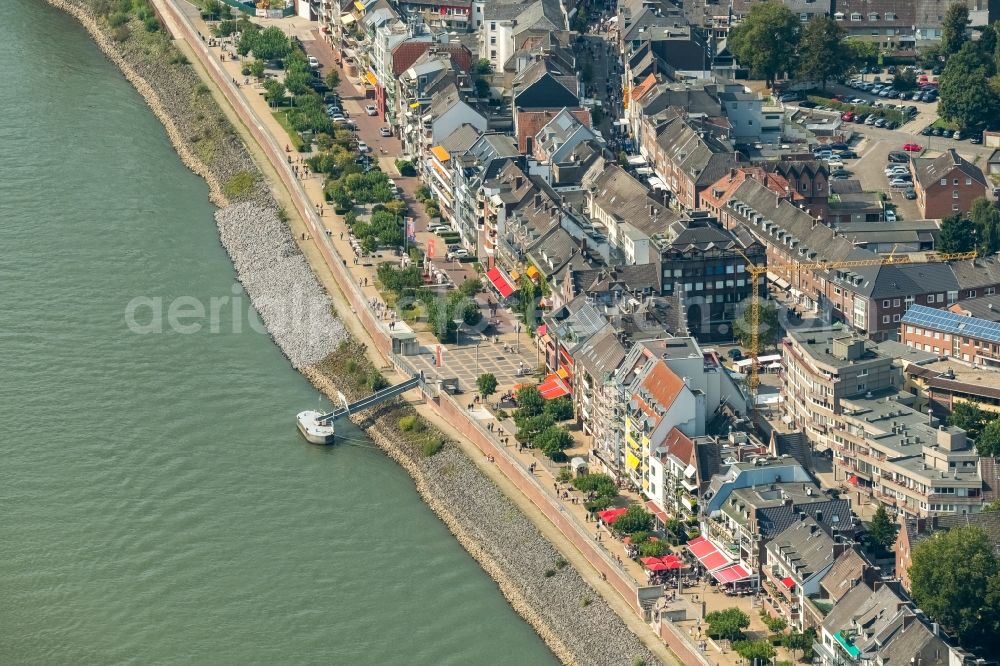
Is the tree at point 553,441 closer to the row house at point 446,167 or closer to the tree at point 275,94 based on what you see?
the row house at point 446,167

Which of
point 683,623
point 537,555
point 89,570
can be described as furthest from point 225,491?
point 683,623

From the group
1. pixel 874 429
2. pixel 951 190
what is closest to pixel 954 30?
pixel 951 190

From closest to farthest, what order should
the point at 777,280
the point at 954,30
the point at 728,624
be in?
1. the point at 728,624
2. the point at 777,280
3. the point at 954,30

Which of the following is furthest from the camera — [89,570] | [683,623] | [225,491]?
[225,491]

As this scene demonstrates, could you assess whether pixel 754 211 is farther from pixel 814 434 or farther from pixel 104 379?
pixel 104 379

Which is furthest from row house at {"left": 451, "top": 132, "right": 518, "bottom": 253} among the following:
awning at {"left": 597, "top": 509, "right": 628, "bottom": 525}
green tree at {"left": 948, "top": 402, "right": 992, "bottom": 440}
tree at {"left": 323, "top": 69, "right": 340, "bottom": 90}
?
green tree at {"left": 948, "top": 402, "right": 992, "bottom": 440}

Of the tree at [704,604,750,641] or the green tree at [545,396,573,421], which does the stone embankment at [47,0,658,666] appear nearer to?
the tree at [704,604,750,641]

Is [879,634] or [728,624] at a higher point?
[879,634]

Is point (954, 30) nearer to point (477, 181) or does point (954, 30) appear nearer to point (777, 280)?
point (777, 280)

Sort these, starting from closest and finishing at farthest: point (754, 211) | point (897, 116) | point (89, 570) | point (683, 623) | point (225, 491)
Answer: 1. point (683, 623)
2. point (89, 570)
3. point (225, 491)
4. point (754, 211)
5. point (897, 116)
